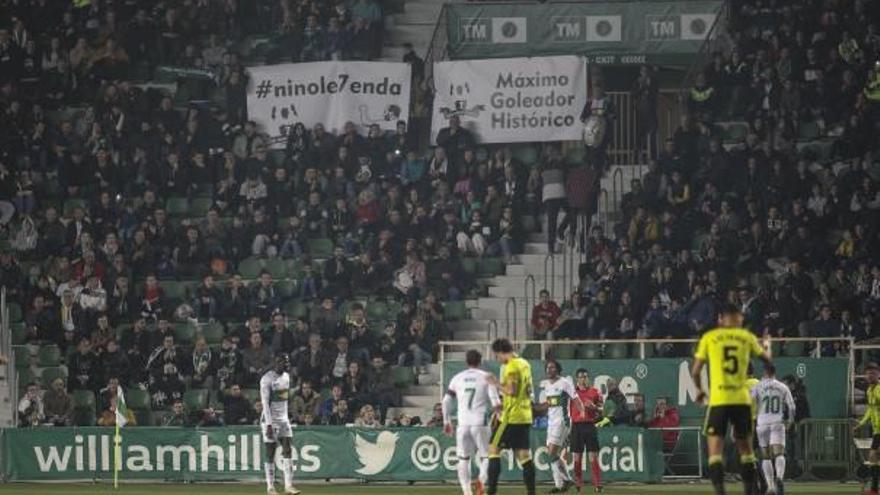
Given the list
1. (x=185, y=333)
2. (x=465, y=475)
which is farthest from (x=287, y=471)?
(x=185, y=333)

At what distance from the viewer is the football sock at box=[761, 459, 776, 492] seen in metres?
29.2

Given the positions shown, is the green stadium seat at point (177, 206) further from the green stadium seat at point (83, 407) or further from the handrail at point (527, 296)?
the handrail at point (527, 296)

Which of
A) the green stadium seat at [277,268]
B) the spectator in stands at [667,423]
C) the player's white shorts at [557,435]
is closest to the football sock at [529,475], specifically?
the player's white shorts at [557,435]

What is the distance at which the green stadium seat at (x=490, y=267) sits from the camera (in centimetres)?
A: 4222

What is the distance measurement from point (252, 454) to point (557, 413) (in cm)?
608

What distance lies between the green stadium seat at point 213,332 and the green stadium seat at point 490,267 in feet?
18.7

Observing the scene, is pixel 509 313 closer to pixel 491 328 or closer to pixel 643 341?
pixel 491 328

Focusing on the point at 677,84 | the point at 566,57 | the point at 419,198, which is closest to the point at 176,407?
the point at 419,198

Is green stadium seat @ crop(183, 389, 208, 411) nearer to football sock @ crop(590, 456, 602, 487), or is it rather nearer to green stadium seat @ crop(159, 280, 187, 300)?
green stadium seat @ crop(159, 280, 187, 300)

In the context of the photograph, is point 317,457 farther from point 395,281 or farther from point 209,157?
point 209,157

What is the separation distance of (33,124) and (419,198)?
942 cm

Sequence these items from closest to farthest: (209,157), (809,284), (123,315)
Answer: (809,284), (123,315), (209,157)

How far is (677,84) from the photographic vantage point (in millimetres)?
47406

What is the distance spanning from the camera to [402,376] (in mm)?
39875
